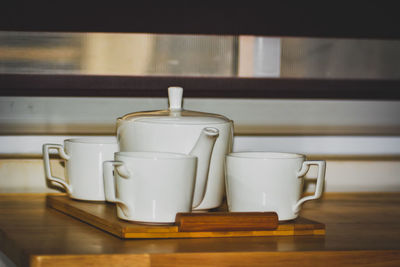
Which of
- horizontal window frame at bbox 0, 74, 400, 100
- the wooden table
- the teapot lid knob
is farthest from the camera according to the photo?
horizontal window frame at bbox 0, 74, 400, 100

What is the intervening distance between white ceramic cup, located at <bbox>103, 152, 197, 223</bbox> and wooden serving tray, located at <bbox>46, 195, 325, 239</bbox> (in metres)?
0.02

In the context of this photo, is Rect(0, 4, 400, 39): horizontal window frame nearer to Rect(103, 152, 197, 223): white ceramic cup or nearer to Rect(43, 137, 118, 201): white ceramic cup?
Rect(43, 137, 118, 201): white ceramic cup

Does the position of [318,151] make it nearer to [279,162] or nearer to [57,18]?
[279,162]

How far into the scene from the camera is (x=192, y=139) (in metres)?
0.77

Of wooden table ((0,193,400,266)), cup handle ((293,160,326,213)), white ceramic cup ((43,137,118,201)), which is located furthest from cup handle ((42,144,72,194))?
cup handle ((293,160,326,213))

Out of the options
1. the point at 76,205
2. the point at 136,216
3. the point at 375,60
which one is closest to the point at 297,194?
the point at 136,216

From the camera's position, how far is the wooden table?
1.92ft

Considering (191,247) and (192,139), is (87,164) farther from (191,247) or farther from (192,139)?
(191,247)

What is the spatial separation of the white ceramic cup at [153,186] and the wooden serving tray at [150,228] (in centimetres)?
2

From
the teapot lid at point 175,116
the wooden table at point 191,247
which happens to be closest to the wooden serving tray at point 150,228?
the wooden table at point 191,247

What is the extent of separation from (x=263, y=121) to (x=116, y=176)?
56 centimetres

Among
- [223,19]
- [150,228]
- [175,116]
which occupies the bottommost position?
[150,228]

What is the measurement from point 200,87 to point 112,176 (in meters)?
0.48

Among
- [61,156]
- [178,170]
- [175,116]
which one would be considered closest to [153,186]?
[178,170]
